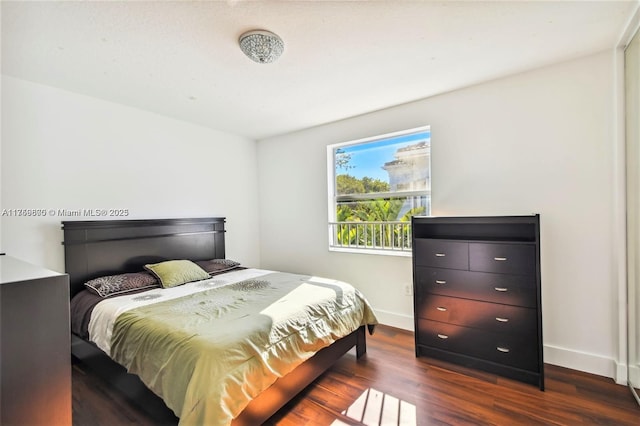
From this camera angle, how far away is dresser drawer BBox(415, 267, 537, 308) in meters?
2.14

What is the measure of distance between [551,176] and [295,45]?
2264mm

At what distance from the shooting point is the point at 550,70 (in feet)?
7.73

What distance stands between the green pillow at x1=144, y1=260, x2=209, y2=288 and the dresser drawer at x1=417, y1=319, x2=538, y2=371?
7.34 feet

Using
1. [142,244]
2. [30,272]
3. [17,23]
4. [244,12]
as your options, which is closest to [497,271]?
[244,12]

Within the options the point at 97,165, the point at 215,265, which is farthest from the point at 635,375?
the point at 97,165

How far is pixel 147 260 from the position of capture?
Answer: 313 cm

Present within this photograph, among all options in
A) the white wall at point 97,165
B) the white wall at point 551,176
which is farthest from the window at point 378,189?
the white wall at point 97,165

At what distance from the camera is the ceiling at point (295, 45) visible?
5.43ft

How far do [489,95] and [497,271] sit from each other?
61.9 inches

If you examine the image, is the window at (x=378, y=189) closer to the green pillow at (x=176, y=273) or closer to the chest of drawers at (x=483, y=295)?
the chest of drawers at (x=483, y=295)

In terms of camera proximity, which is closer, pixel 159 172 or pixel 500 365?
pixel 500 365

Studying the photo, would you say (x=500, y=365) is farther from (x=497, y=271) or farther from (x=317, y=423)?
(x=317, y=423)

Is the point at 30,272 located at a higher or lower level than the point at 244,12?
lower

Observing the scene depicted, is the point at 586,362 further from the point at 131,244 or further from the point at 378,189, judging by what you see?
the point at 131,244
